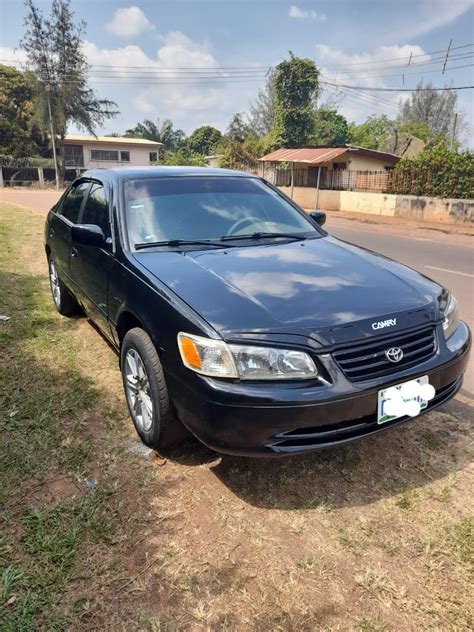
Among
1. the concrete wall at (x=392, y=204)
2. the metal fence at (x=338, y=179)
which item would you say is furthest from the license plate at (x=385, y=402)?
the metal fence at (x=338, y=179)

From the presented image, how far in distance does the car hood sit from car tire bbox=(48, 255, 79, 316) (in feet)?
7.80

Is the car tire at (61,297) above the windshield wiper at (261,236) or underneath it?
underneath

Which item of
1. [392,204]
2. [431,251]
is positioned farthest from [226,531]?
[392,204]

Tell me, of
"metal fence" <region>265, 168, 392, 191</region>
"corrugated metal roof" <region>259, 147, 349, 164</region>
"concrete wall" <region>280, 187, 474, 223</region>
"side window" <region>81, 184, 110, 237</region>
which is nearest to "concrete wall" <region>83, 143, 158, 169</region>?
"metal fence" <region>265, 168, 392, 191</region>

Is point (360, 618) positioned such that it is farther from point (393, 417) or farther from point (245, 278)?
point (245, 278)

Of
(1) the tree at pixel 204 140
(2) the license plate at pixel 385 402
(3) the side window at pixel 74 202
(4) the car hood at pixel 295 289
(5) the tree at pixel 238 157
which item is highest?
(1) the tree at pixel 204 140

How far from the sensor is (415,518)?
94.0 inches

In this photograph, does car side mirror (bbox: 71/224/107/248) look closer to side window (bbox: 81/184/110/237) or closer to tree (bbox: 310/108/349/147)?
side window (bbox: 81/184/110/237)

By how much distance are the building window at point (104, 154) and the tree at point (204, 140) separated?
1306cm

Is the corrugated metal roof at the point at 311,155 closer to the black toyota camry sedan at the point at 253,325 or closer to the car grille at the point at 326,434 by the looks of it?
the black toyota camry sedan at the point at 253,325

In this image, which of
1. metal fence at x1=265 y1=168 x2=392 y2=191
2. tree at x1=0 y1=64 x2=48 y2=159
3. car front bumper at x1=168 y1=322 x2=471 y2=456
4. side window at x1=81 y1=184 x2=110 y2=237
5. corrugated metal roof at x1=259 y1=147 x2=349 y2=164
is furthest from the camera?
tree at x1=0 y1=64 x2=48 y2=159

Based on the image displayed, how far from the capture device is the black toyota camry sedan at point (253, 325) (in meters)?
2.20

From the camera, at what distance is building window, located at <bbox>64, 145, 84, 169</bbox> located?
1850 inches

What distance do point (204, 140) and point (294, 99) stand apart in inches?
1208
